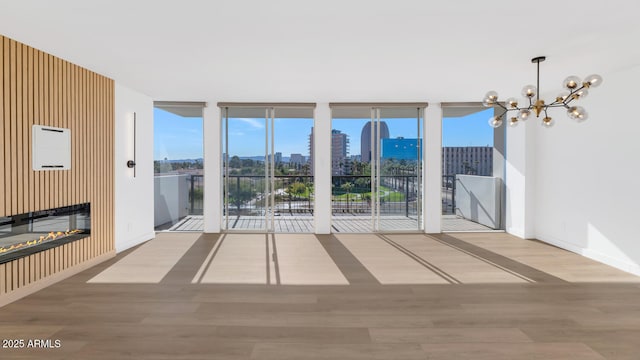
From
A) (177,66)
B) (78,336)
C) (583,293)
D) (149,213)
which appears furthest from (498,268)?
(149,213)

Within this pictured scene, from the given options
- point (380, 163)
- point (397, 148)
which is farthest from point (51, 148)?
point (397, 148)

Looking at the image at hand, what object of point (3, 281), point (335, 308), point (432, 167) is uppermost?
point (432, 167)

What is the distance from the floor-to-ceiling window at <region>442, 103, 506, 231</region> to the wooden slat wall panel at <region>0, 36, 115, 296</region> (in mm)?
5605

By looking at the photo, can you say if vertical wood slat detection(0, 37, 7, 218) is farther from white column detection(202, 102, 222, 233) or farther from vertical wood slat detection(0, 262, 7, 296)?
white column detection(202, 102, 222, 233)

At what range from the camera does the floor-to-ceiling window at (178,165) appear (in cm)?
586

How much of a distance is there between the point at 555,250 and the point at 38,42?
22.9 feet

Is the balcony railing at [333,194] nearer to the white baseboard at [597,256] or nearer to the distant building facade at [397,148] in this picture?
the distant building facade at [397,148]

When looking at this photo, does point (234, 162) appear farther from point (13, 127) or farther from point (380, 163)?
point (13, 127)

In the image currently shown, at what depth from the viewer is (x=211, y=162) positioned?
19.3 feet

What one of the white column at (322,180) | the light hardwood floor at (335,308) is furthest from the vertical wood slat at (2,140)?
the white column at (322,180)

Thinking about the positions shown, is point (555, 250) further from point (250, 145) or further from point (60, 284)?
point (60, 284)

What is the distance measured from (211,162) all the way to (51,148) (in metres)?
2.58

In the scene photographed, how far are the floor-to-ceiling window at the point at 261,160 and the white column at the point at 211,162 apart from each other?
12cm

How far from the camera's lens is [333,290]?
3.24m
